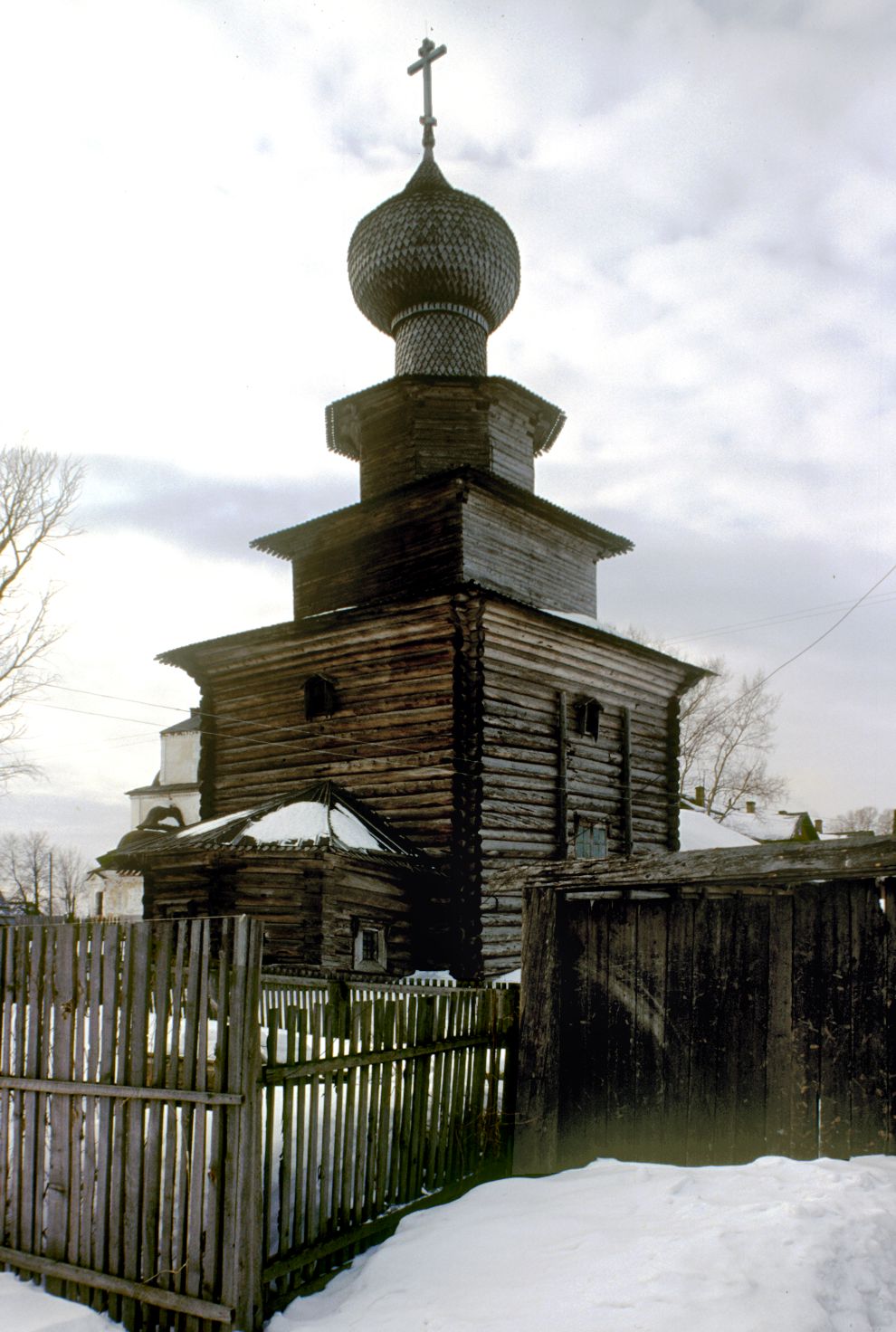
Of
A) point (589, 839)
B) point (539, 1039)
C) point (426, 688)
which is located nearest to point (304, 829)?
point (426, 688)

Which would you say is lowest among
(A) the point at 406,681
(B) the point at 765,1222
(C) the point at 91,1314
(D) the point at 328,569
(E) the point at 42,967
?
(C) the point at 91,1314

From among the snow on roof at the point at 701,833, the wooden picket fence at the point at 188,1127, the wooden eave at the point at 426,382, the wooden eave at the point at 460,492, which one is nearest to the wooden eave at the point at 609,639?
the wooden eave at the point at 460,492

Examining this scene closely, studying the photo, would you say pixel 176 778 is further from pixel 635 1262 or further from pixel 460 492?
pixel 635 1262

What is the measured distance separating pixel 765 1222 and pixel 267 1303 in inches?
95.9

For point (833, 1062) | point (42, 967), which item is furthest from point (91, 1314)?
point (833, 1062)

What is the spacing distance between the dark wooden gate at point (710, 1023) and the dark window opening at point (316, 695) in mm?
11903

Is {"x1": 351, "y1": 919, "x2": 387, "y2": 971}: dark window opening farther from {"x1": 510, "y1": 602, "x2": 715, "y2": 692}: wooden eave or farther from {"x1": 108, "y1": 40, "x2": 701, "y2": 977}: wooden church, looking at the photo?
{"x1": 510, "y1": 602, "x2": 715, "y2": 692}: wooden eave

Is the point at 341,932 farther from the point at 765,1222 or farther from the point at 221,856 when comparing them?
the point at 765,1222

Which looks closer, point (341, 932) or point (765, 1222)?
point (765, 1222)

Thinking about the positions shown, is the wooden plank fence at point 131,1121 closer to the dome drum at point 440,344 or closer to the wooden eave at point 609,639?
the wooden eave at point 609,639

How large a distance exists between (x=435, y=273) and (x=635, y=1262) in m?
19.8

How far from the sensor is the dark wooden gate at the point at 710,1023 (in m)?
5.45

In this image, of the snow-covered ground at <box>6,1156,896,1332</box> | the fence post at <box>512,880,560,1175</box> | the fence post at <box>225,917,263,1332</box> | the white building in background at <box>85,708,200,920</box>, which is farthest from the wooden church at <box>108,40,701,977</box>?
the white building in background at <box>85,708,200,920</box>

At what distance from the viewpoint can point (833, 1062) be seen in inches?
217
